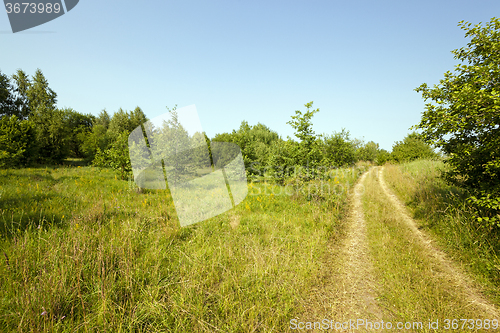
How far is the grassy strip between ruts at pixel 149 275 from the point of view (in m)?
2.50

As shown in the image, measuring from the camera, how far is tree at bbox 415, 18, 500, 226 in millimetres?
4055

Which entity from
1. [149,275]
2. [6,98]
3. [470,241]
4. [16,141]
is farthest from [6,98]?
[470,241]

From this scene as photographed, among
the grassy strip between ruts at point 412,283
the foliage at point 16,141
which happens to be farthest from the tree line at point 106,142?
the grassy strip between ruts at point 412,283

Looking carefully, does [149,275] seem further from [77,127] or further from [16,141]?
[77,127]

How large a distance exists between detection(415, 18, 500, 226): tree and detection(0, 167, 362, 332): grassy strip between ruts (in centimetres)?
418

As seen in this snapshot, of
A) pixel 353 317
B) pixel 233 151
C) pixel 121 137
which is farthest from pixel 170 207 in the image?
pixel 233 151

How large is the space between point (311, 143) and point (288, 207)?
3.37 m

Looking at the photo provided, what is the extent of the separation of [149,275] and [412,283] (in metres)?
5.19

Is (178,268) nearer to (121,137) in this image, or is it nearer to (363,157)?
(121,137)

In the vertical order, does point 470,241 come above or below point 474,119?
below

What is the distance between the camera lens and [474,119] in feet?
14.0

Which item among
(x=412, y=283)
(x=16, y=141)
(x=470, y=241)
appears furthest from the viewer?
(x=16, y=141)

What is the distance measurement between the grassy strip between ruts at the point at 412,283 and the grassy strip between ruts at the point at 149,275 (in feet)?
4.44

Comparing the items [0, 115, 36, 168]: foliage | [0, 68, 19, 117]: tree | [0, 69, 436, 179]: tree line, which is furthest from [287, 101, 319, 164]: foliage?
[0, 68, 19, 117]: tree
